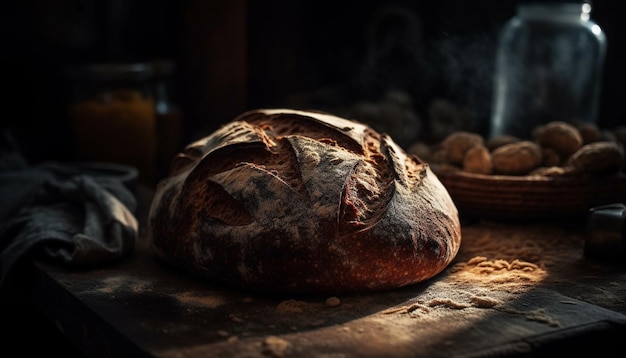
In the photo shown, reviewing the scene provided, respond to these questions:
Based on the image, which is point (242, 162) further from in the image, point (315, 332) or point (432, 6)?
point (432, 6)

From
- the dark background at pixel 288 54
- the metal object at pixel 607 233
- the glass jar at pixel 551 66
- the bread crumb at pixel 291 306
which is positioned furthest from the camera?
the dark background at pixel 288 54

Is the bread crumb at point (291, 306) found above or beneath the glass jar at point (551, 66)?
beneath

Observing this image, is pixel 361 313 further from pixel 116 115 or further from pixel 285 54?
pixel 285 54

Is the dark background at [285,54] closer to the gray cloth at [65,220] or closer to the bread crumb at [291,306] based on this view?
the gray cloth at [65,220]

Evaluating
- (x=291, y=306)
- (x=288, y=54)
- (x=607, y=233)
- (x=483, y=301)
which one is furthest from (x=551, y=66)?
(x=291, y=306)

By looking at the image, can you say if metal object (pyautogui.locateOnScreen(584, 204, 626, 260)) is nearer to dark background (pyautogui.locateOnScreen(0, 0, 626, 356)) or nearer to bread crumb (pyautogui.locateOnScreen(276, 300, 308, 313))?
bread crumb (pyautogui.locateOnScreen(276, 300, 308, 313))

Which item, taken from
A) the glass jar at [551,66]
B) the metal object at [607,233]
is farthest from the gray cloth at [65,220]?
the glass jar at [551,66]

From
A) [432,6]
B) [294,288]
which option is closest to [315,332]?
[294,288]

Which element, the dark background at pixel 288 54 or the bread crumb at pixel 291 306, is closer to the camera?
the bread crumb at pixel 291 306
